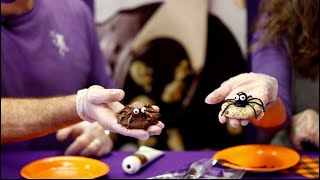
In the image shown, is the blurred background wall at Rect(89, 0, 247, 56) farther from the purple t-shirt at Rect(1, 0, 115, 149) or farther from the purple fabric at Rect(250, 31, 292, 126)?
the purple fabric at Rect(250, 31, 292, 126)

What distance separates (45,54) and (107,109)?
79 cm

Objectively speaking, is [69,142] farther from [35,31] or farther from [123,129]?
[123,129]

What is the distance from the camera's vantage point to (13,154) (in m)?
1.33

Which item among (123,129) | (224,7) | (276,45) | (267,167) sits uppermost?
(224,7)

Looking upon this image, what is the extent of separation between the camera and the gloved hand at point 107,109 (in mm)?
742

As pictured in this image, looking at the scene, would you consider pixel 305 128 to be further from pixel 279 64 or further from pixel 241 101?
pixel 241 101

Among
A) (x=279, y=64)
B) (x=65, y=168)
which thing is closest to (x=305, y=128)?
(x=279, y=64)

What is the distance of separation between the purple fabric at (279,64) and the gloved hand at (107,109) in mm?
488

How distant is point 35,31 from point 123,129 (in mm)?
869

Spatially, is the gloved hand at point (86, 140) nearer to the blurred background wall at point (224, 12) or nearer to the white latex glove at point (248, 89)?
the white latex glove at point (248, 89)

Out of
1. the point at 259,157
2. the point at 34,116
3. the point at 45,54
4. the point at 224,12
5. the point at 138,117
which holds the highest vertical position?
the point at 224,12

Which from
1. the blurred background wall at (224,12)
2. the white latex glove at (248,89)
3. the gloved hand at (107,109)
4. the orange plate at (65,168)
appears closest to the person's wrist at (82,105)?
the gloved hand at (107,109)

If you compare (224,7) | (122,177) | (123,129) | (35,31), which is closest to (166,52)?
(224,7)

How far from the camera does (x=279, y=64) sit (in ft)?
4.16
